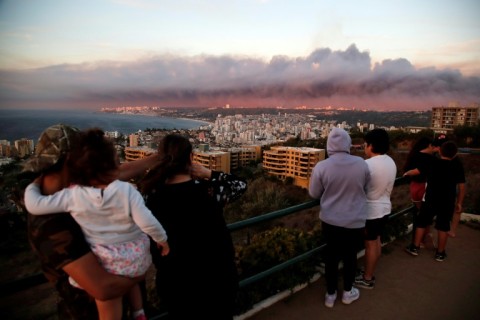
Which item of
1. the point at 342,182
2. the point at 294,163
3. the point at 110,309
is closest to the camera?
the point at 110,309

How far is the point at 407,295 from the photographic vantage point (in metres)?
2.86

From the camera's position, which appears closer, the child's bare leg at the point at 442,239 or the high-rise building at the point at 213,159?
the child's bare leg at the point at 442,239

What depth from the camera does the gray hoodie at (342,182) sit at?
250 cm

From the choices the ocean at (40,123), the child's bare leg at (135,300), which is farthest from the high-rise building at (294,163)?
the child's bare leg at (135,300)

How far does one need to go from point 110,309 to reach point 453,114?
191 feet

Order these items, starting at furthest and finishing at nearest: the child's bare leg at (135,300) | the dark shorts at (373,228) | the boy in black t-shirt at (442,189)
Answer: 1. the boy in black t-shirt at (442,189)
2. the dark shorts at (373,228)
3. the child's bare leg at (135,300)

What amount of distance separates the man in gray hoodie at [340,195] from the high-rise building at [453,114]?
172ft

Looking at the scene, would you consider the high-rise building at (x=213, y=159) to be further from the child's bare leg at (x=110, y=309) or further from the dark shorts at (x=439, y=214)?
the child's bare leg at (x=110, y=309)

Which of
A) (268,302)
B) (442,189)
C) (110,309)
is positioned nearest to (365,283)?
(268,302)

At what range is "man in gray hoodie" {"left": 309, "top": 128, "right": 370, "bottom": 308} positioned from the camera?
8.20ft

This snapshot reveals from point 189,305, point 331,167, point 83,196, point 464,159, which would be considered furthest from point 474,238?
point 464,159

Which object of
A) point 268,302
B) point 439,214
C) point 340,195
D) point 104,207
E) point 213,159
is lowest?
point 213,159

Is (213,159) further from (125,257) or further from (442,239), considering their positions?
(125,257)

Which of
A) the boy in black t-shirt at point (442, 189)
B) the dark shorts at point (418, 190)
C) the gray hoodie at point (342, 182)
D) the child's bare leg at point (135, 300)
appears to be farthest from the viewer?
the dark shorts at point (418, 190)
